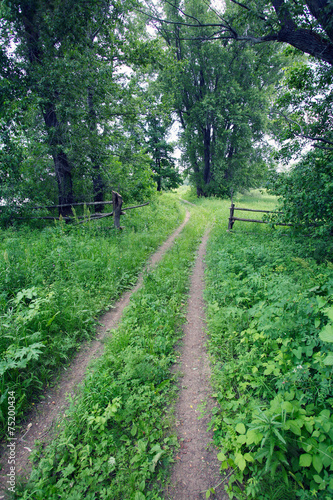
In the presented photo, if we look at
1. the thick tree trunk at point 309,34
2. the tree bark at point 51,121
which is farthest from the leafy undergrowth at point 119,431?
the tree bark at point 51,121

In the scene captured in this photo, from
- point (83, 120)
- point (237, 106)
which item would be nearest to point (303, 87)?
point (83, 120)

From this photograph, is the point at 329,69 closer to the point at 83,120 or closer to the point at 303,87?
the point at 303,87

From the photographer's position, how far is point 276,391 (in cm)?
273

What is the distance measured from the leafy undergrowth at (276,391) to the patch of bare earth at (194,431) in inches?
5.6

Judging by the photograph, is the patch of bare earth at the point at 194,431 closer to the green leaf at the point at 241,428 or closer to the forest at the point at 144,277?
the forest at the point at 144,277

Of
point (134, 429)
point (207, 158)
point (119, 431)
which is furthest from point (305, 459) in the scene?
point (207, 158)

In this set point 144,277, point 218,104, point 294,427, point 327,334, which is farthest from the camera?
point 218,104

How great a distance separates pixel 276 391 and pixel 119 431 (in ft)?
6.45

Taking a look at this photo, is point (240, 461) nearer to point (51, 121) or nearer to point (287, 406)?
point (287, 406)

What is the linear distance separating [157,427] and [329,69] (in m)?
9.09

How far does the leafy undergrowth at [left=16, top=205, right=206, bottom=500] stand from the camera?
7.17ft

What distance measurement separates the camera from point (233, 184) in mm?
25828

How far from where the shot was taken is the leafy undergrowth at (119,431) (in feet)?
7.17

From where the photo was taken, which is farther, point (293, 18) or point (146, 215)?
point (146, 215)
